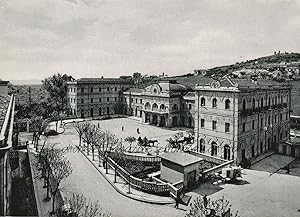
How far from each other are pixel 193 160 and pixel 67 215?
1337 cm

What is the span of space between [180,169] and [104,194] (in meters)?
7.45

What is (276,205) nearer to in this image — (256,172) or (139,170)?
(256,172)

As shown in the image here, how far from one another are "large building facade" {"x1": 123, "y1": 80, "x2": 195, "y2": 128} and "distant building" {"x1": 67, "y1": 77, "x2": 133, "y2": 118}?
15663mm

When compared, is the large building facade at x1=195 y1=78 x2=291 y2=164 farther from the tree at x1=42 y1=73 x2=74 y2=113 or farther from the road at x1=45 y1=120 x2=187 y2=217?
the tree at x1=42 y1=73 x2=74 y2=113

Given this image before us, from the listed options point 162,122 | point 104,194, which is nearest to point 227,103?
point 104,194

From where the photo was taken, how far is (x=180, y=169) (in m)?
25.3

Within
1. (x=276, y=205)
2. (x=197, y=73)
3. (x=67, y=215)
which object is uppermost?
(x=197, y=73)

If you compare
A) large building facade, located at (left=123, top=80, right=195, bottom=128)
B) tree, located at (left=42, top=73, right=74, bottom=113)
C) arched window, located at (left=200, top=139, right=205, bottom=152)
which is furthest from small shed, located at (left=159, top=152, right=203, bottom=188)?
tree, located at (left=42, top=73, right=74, bottom=113)

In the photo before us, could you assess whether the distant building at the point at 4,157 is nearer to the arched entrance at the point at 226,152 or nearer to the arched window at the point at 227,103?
the arched window at the point at 227,103

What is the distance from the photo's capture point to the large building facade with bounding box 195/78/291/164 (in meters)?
32.2

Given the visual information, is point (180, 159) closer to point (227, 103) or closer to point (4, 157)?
point (227, 103)

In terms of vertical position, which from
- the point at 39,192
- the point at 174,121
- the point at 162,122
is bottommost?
the point at 39,192

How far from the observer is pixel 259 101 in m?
35.6

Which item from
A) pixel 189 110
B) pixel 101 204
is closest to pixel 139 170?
pixel 101 204
